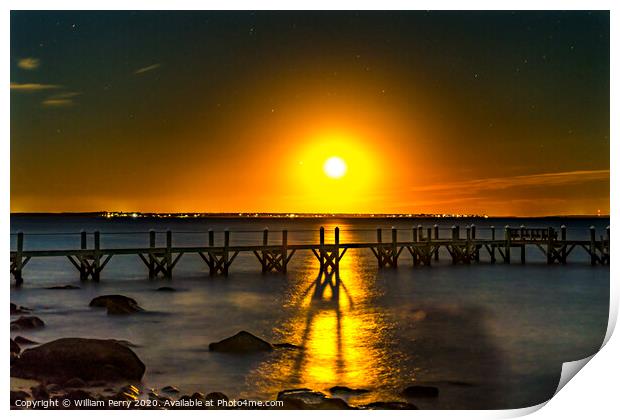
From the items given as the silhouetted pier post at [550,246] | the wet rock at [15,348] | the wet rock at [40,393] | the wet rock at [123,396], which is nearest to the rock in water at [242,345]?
the wet rock at [123,396]

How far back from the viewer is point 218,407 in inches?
310

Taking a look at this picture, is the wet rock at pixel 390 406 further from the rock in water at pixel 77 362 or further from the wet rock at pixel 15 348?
the wet rock at pixel 15 348

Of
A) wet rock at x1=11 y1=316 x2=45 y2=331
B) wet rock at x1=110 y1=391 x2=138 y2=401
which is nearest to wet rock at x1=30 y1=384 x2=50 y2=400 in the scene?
wet rock at x1=110 y1=391 x2=138 y2=401

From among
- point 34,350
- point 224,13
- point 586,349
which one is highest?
point 224,13

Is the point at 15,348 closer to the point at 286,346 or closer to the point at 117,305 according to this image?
the point at 286,346

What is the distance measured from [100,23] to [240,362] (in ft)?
17.7

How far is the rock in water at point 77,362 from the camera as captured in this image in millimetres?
8055

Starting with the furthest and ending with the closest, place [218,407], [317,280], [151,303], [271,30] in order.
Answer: [317,280] → [151,303] → [271,30] → [218,407]

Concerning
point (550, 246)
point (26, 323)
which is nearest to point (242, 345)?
point (26, 323)

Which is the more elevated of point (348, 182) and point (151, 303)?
point (348, 182)

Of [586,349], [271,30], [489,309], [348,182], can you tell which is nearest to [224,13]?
[271,30]

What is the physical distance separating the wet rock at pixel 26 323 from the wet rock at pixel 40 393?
361 cm

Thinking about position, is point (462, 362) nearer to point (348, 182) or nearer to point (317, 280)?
point (348, 182)

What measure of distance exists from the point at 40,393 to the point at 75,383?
36 cm
